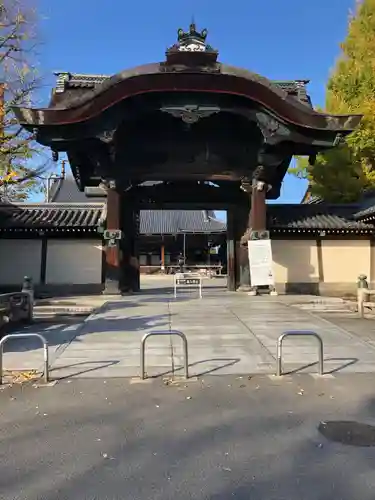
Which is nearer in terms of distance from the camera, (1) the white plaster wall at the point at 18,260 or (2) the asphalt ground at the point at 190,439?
(2) the asphalt ground at the point at 190,439

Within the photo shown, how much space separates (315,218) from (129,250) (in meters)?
8.57

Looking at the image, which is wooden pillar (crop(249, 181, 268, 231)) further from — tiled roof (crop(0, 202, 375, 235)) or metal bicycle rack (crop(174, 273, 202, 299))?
metal bicycle rack (crop(174, 273, 202, 299))

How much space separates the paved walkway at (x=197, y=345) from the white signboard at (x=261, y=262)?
3.65 metres

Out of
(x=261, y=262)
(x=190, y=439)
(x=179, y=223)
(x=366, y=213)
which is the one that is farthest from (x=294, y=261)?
(x=179, y=223)

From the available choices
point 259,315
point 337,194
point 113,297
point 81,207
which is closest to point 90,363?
point 259,315

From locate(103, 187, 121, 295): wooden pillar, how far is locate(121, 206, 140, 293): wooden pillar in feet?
3.02

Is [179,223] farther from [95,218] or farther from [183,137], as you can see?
[183,137]

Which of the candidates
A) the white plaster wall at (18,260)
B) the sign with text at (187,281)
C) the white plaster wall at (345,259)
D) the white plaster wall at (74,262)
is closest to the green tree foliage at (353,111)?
the white plaster wall at (345,259)

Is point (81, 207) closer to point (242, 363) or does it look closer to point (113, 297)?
point (113, 297)

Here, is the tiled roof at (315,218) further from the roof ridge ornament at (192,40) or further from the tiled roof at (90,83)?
the roof ridge ornament at (192,40)

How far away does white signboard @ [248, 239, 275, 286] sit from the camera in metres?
16.1

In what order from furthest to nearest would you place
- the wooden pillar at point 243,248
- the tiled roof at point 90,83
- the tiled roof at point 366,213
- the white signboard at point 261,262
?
the wooden pillar at point 243,248 < the tiled roof at point 90,83 < the tiled roof at point 366,213 < the white signboard at point 261,262

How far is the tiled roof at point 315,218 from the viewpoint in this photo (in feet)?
60.7

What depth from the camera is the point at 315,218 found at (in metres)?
19.4
